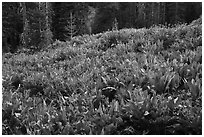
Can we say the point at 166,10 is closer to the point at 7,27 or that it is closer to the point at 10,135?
the point at 7,27

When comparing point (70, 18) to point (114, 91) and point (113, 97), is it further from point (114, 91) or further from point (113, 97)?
point (113, 97)

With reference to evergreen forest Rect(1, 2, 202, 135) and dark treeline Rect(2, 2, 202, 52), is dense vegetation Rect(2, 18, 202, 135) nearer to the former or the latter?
→ evergreen forest Rect(1, 2, 202, 135)

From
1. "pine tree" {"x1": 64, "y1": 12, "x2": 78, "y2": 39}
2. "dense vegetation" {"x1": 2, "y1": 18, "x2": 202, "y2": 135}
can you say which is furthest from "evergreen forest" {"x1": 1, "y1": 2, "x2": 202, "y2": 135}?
"pine tree" {"x1": 64, "y1": 12, "x2": 78, "y2": 39}

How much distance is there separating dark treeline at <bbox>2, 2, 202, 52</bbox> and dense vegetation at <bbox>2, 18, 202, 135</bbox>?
21.6 meters

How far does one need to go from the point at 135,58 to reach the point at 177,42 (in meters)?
1.91

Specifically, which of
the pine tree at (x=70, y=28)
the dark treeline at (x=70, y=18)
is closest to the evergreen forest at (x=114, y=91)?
the dark treeline at (x=70, y=18)

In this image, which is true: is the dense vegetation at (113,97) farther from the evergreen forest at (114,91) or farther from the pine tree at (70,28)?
the pine tree at (70,28)

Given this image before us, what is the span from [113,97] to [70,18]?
2972 cm

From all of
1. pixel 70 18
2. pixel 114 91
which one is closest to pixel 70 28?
pixel 70 18

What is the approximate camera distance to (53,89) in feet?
22.6

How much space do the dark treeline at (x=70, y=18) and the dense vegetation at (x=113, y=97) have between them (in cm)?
2161

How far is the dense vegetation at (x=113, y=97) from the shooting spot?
5.00m

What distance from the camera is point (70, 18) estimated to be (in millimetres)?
34969

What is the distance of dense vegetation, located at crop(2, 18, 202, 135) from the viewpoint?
5.00m
